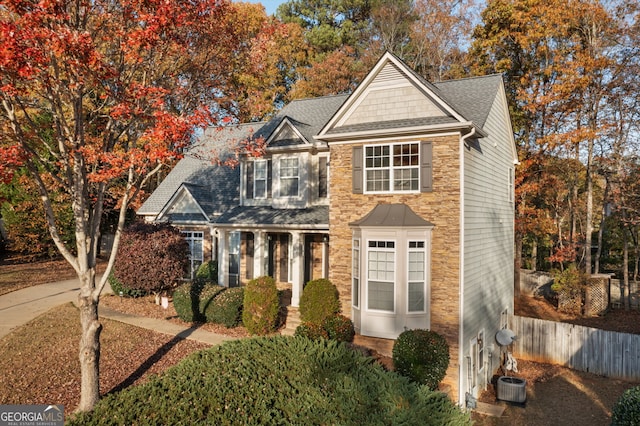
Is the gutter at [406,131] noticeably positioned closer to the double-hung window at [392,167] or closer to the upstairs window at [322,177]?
the double-hung window at [392,167]

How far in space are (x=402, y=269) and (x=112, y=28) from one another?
9623mm

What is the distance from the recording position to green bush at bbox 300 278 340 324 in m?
13.5

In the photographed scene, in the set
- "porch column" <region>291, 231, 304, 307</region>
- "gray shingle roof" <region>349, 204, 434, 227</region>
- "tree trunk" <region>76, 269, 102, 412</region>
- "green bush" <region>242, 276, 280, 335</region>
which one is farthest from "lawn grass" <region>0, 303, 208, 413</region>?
"gray shingle roof" <region>349, 204, 434, 227</region>

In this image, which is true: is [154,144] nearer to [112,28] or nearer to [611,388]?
[112,28]

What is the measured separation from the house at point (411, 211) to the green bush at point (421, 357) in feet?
2.50

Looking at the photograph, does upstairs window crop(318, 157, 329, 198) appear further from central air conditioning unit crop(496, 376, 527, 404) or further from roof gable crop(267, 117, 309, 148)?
central air conditioning unit crop(496, 376, 527, 404)

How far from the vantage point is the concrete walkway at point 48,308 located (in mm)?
14359

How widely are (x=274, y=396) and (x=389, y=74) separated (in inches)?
415

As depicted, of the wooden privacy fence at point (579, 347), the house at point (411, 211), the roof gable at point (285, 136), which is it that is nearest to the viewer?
the house at point (411, 211)

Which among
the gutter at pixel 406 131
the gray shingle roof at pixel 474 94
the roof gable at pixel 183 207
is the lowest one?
the roof gable at pixel 183 207

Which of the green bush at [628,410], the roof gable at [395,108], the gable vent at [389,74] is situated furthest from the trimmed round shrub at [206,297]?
the green bush at [628,410]

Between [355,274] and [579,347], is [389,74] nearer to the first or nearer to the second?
[355,274]

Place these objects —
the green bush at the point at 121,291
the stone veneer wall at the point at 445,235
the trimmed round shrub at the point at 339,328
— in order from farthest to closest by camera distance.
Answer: the green bush at the point at 121,291
the trimmed round shrub at the point at 339,328
the stone veneer wall at the point at 445,235

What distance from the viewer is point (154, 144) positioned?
9.56 metres
